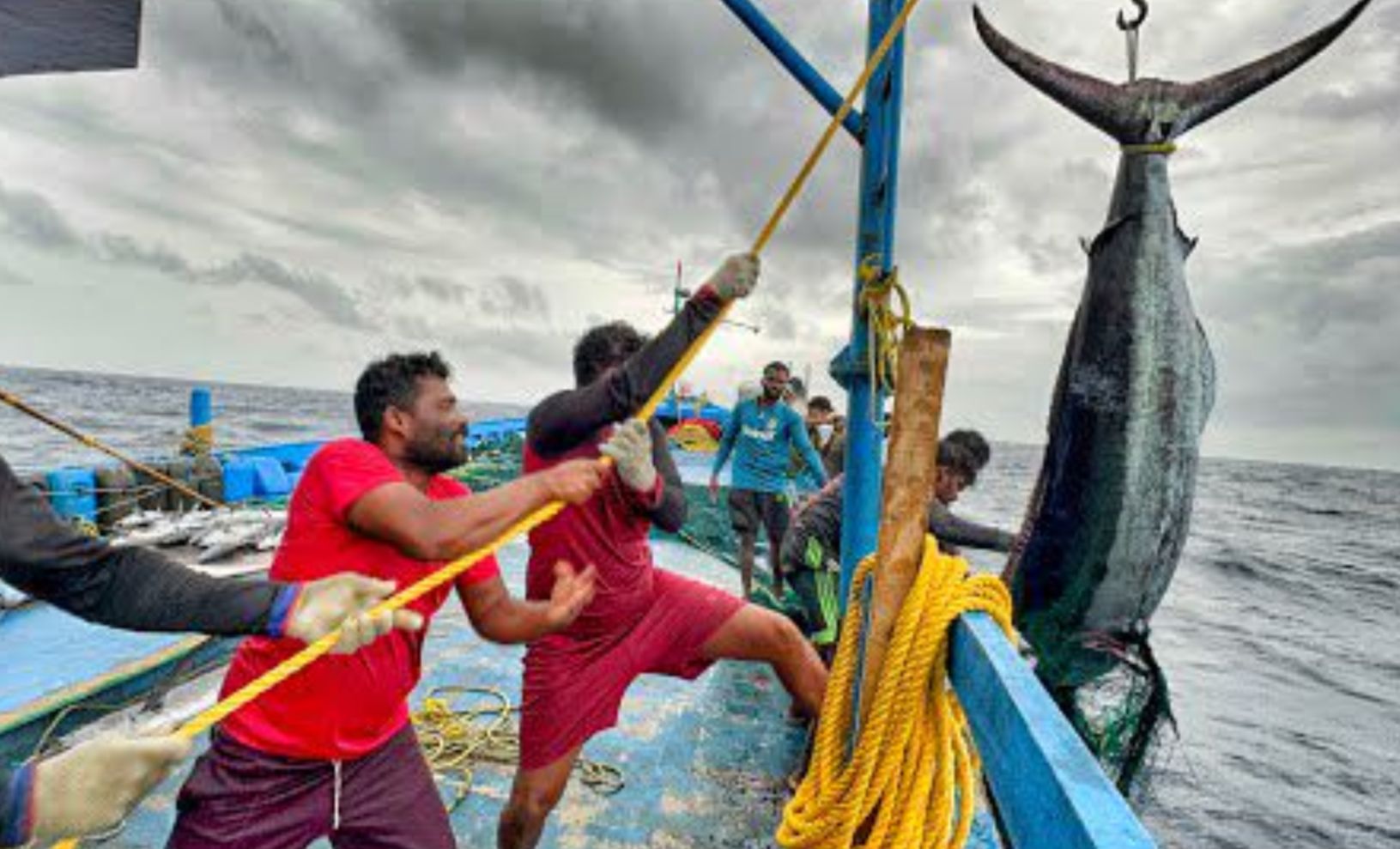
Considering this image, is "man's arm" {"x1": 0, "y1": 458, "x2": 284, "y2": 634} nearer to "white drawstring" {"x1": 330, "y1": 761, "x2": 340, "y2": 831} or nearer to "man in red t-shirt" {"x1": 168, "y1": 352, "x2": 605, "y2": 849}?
"man in red t-shirt" {"x1": 168, "y1": 352, "x2": 605, "y2": 849}

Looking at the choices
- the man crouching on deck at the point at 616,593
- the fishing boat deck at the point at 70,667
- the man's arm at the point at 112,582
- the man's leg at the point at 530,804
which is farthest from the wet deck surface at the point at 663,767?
the man's arm at the point at 112,582

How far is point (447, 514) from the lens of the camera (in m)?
1.97

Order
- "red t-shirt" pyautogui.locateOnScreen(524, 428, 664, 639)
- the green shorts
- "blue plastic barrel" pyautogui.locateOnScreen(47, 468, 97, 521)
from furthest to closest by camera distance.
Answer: "blue plastic barrel" pyautogui.locateOnScreen(47, 468, 97, 521)
the green shorts
"red t-shirt" pyautogui.locateOnScreen(524, 428, 664, 639)

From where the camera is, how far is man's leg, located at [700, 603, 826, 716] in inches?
114

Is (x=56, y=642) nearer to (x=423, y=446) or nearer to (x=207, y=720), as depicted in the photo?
(x=423, y=446)

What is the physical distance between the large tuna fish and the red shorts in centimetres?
135

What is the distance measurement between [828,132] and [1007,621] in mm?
1503

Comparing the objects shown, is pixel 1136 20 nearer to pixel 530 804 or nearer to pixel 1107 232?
Result: pixel 1107 232

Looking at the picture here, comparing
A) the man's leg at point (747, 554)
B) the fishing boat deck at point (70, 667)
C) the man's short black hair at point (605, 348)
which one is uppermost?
the man's short black hair at point (605, 348)

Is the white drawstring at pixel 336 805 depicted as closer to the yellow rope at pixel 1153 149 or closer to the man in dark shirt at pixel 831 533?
the man in dark shirt at pixel 831 533

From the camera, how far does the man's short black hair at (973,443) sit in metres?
4.12

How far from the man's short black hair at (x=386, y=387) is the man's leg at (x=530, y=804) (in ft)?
3.94

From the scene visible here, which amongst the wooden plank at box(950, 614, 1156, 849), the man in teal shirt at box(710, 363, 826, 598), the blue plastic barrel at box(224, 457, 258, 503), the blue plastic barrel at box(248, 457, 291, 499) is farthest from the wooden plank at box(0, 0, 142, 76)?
the blue plastic barrel at box(224, 457, 258, 503)

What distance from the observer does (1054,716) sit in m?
1.27
